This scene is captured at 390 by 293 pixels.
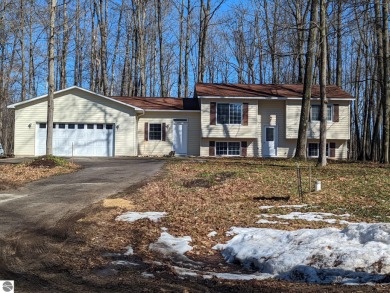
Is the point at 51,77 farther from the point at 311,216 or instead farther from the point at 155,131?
the point at 311,216

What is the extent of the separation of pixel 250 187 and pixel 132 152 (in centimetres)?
1416

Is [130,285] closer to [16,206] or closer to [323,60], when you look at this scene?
[16,206]

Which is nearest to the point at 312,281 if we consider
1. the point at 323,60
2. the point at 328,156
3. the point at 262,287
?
the point at 262,287

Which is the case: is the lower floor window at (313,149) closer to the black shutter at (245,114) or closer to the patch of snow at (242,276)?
the black shutter at (245,114)

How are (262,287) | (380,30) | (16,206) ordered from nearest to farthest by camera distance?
(262,287)
(16,206)
(380,30)

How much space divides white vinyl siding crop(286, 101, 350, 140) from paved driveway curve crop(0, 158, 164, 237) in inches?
501

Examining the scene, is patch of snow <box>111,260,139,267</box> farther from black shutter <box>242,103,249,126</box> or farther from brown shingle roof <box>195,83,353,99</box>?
black shutter <box>242,103,249,126</box>

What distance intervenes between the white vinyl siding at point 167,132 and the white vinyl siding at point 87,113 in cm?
150

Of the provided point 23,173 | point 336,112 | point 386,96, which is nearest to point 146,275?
point 23,173

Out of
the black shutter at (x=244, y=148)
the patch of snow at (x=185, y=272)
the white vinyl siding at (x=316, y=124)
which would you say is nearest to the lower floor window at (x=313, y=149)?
the white vinyl siding at (x=316, y=124)

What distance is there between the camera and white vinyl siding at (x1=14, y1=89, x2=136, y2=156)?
2550cm

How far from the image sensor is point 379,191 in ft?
39.0

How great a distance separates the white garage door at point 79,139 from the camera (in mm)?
25438

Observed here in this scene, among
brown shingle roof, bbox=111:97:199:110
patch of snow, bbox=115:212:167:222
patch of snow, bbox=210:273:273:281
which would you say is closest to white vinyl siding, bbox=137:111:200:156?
brown shingle roof, bbox=111:97:199:110
